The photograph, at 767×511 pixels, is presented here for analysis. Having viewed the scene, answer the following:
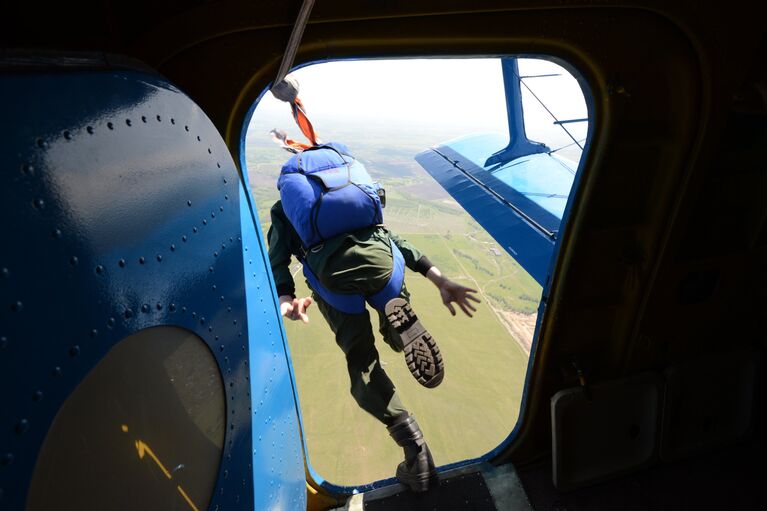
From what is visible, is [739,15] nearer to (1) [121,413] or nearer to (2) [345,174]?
(2) [345,174]

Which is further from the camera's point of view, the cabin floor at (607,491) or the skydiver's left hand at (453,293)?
the cabin floor at (607,491)

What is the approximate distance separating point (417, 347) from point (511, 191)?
257cm

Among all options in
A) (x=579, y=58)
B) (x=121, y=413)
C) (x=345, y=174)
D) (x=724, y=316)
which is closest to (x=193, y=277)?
(x=121, y=413)

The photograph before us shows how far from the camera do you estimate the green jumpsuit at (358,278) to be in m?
1.66

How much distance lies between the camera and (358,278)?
1673 millimetres

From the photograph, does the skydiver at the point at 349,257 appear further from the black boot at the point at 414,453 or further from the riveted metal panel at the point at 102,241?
the riveted metal panel at the point at 102,241

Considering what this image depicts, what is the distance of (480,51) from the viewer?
1.25 meters

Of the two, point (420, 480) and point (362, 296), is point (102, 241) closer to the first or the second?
point (362, 296)

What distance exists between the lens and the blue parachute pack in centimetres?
161

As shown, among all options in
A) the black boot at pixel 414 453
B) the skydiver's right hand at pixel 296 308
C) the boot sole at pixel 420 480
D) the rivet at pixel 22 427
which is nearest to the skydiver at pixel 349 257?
the skydiver's right hand at pixel 296 308

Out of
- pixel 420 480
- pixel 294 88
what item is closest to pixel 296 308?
pixel 294 88

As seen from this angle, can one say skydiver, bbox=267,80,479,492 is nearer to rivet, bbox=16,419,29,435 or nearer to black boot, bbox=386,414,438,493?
black boot, bbox=386,414,438,493

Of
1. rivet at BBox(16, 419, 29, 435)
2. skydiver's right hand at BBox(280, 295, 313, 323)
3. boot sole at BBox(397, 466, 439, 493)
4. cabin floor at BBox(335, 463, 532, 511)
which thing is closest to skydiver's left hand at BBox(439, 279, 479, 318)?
skydiver's right hand at BBox(280, 295, 313, 323)

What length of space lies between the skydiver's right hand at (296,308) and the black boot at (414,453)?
844 mm
